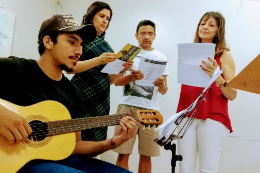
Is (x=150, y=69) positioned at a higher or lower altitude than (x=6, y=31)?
lower

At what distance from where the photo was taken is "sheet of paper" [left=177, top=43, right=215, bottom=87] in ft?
3.76

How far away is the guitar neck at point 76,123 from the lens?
0.88 metres

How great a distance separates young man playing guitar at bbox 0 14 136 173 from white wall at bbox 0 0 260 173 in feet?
4.14

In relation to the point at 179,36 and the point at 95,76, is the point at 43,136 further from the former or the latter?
the point at 179,36

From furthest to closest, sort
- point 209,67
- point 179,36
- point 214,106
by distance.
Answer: point 179,36 < point 214,106 < point 209,67

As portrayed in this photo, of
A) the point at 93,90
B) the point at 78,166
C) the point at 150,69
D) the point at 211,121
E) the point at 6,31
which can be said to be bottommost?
the point at 78,166

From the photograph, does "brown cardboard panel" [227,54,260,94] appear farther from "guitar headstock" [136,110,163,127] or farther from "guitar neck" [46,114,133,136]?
"guitar neck" [46,114,133,136]

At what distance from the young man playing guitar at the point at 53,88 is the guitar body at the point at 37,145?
13mm

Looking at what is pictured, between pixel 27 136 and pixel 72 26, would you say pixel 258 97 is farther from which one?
pixel 27 136

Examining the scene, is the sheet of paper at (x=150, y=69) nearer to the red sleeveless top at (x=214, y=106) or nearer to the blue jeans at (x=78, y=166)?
the red sleeveless top at (x=214, y=106)

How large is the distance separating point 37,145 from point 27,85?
282 mm

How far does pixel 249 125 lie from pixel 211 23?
47.3 inches

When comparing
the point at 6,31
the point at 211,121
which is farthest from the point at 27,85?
the point at 6,31

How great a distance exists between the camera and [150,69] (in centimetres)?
145
